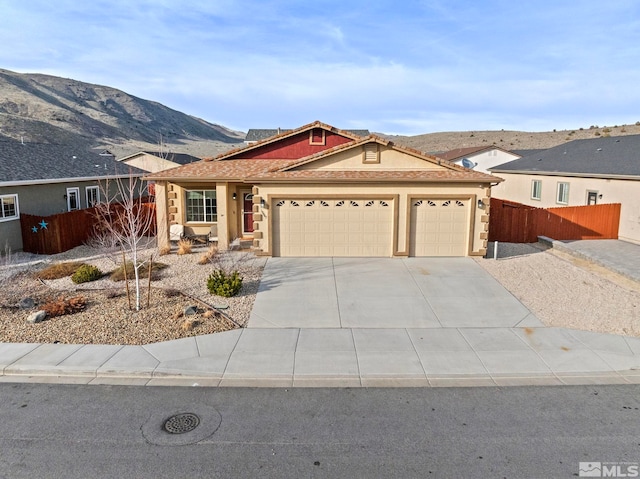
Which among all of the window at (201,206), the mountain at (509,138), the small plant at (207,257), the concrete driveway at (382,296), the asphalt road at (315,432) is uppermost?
the mountain at (509,138)

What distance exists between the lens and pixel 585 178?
2397 centimetres

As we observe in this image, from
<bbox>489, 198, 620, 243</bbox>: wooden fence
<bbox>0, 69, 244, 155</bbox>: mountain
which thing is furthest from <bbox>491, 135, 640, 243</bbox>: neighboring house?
<bbox>0, 69, 244, 155</bbox>: mountain

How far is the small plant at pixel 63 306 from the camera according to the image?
10.9m

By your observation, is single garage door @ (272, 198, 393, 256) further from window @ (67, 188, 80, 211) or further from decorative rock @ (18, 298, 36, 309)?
window @ (67, 188, 80, 211)

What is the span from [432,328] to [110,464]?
7478mm

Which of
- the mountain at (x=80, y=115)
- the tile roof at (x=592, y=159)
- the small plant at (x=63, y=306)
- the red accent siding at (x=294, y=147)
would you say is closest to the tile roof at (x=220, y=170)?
the red accent siding at (x=294, y=147)

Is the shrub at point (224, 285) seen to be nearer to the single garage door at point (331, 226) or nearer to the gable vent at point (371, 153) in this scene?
the single garage door at point (331, 226)

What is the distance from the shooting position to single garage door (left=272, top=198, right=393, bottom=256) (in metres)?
17.3

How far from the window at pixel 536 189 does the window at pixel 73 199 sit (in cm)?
2783

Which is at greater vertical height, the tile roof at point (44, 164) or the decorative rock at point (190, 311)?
the tile roof at point (44, 164)

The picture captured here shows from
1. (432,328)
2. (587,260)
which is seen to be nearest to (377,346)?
(432,328)

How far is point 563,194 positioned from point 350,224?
16.0 meters

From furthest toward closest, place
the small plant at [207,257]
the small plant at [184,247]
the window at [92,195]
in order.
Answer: the window at [92,195], the small plant at [184,247], the small plant at [207,257]

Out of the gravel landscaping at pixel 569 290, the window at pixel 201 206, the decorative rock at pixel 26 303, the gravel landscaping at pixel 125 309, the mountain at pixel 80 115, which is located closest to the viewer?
the gravel landscaping at pixel 125 309
